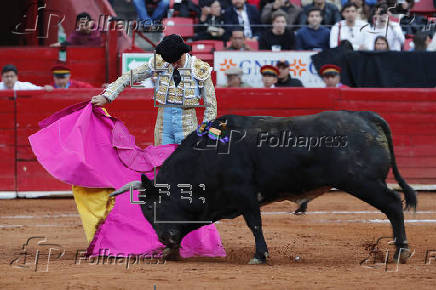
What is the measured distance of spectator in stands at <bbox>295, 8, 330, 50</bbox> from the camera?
37.1ft

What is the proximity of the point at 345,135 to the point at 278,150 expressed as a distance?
499 millimetres

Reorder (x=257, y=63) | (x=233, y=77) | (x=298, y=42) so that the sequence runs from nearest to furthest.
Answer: (x=233, y=77) → (x=257, y=63) → (x=298, y=42)

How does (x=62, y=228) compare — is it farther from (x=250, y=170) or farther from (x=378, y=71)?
(x=378, y=71)

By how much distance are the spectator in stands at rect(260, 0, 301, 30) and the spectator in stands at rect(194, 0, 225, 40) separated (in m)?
0.73

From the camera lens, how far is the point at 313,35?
11.4m

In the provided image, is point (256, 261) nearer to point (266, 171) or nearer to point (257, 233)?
point (257, 233)

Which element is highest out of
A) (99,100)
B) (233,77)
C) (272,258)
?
(233,77)

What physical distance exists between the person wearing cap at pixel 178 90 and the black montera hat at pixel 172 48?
0.09 metres

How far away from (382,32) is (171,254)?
6.55 metres

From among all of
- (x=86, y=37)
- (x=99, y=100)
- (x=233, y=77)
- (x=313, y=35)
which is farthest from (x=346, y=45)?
(x=99, y=100)

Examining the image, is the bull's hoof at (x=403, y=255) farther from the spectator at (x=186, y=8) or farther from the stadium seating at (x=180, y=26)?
the spectator at (x=186, y=8)

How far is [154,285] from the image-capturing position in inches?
181

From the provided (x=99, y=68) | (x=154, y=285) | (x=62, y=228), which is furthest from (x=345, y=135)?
(x=99, y=68)

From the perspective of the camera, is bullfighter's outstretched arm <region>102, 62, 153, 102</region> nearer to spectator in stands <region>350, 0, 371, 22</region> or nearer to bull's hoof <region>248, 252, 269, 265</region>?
bull's hoof <region>248, 252, 269, 265</region>
